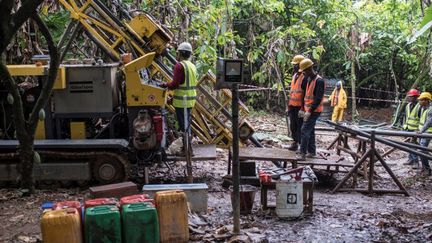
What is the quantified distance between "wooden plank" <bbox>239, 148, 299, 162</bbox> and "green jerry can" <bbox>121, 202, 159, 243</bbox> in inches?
139

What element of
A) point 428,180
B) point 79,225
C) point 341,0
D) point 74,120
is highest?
point 341,0

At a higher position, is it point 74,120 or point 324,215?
point 74,120

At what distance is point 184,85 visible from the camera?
312 inches

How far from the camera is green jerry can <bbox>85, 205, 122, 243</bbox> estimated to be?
4.61m

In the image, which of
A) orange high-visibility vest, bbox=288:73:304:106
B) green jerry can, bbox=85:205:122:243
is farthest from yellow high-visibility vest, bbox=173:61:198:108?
green jerry can, bbox=85:205:122:243

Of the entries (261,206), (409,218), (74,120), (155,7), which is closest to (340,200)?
(409,218)

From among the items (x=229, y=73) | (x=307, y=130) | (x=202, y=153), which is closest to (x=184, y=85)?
(x=202, y=153)

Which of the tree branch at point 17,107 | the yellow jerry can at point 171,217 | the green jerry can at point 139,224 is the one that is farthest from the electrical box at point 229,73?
the tree branch at point 17,107

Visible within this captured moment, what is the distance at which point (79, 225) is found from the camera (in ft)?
15.1

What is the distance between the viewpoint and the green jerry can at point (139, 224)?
15.5 ft

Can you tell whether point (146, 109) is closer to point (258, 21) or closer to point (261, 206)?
point (261, 206)

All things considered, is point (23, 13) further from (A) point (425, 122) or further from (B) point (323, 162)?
(A) point (425, 122)

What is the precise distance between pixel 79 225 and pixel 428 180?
314 inches

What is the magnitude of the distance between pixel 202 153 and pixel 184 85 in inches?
48.0
